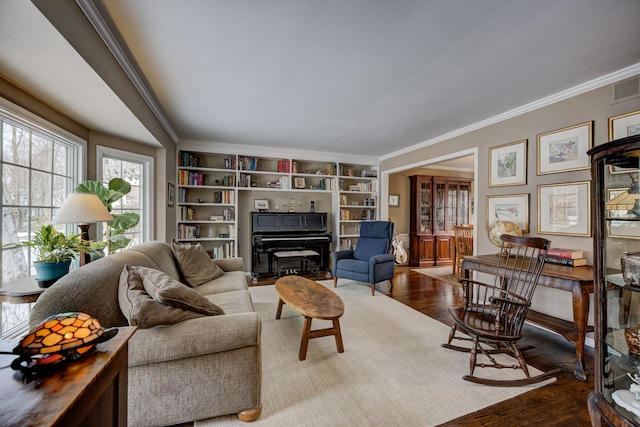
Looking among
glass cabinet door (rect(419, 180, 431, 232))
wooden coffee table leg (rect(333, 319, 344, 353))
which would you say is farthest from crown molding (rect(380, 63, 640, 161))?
wooden coffee table leg (rect(333, 319, 344, 353))

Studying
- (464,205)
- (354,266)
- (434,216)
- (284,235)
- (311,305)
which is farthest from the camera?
(464,205)

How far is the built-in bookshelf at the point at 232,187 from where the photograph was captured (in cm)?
465

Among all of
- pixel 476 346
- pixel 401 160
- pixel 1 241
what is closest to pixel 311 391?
pixel 476 346

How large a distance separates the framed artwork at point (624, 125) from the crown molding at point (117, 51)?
158 inches

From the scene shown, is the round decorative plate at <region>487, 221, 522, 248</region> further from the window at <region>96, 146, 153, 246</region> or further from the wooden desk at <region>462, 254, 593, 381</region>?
the window at <region>96, 146, 153, 246</region>

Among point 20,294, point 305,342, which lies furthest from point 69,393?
point 305,342

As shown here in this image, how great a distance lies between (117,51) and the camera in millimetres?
1936

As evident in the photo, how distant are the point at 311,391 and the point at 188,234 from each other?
3.73 metres

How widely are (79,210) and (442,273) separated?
17.9ft

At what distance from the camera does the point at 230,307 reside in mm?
2100

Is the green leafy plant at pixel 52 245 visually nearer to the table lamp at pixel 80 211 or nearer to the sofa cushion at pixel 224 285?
the table lamp at pixel 80 211

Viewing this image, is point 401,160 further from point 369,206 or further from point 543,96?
point 543,96

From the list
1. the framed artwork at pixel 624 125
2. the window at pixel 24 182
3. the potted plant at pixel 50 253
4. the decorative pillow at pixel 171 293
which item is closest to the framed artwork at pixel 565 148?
the framed artwork at pixel 624 125

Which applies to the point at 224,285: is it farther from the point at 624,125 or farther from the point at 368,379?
the point at 624,125
